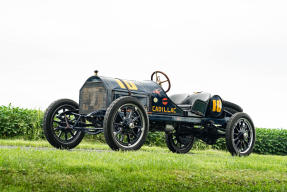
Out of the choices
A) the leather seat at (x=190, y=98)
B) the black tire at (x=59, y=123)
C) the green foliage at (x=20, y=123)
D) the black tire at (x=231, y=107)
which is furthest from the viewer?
the green foliage at (x=20, y=123)

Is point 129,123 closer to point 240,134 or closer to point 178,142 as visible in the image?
point 240,134

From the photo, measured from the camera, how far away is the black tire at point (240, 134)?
997 centimetres

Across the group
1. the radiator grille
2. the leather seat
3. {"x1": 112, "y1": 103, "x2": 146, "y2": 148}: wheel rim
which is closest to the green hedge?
the leather seat

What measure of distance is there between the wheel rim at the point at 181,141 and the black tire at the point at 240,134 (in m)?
1.81

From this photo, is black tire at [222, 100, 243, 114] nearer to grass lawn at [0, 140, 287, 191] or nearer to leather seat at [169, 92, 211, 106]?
leather seat at [169, 92, 211, 106]

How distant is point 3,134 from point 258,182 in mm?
12086

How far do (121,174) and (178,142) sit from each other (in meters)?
5.96

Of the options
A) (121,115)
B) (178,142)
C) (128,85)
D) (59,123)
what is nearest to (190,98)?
(178,142)

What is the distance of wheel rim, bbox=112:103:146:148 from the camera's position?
322 inches

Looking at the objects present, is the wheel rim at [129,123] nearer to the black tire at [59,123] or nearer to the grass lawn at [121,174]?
the grass lawn at [121,174]

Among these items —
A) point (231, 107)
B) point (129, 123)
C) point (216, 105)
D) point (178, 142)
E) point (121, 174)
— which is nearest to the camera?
point (121, 174)

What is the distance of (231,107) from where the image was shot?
11375 millimetres

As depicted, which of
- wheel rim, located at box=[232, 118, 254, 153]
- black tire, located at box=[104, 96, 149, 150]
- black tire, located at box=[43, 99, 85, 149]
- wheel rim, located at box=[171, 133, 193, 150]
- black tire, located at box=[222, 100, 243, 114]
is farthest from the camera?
wheel rim, located at box=[171, 133, 193, 150]

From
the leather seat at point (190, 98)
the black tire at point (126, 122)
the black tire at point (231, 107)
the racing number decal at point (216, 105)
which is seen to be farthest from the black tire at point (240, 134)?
the black tire at point (126, 122)
